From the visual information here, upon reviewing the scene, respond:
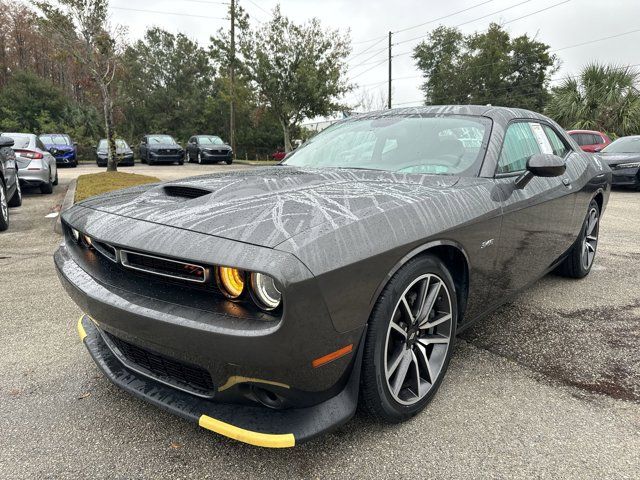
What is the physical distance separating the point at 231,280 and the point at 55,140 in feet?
67.4

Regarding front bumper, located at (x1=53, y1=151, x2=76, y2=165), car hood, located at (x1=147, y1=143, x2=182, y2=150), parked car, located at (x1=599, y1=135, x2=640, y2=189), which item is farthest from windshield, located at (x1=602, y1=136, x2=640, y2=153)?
front bumper, located at (x1=53, y1=151, x2=76, y2=165)

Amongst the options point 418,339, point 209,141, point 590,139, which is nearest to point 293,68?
point 209,141

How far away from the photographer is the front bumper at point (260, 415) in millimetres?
1564

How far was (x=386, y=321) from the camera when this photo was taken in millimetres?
1765

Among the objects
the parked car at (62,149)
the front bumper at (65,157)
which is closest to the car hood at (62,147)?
the parked car at (62,149)

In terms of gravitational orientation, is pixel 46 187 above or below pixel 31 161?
below

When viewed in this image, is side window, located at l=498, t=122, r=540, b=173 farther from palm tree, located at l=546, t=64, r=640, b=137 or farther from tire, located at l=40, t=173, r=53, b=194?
palm tree, located at l=546, t=64, r=640, b=137

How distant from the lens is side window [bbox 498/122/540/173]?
2.69 meters

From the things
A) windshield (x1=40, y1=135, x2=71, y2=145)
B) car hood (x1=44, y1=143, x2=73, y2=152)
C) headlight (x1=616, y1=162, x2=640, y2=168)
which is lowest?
headlight (x1=616, y1=162, x2=640, y2=168)

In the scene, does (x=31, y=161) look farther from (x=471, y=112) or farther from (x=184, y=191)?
(x=471, y=112)

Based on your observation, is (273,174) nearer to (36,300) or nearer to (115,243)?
(115,243)

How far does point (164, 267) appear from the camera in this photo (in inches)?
66.6

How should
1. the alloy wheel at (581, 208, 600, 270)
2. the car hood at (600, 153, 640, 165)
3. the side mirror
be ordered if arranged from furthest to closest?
the car hood at (600, 153, 640, 165) < the alloy wheel at (581, 208, 600, 270) < the side mirror

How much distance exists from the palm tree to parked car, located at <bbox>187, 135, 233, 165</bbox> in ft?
47.6
